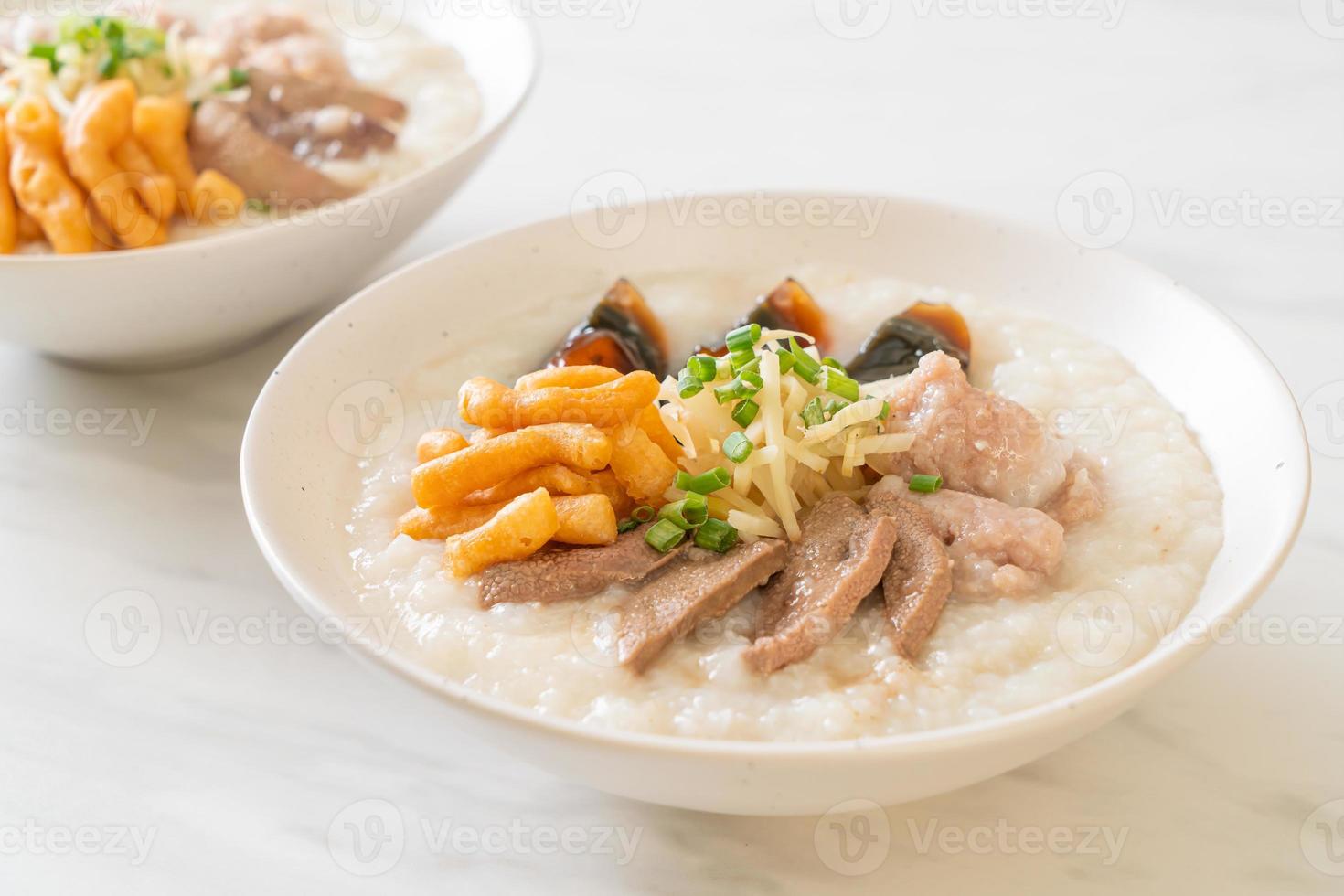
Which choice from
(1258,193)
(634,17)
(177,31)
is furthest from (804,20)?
(177,31)

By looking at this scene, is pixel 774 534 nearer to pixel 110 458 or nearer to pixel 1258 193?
pixel 110 458

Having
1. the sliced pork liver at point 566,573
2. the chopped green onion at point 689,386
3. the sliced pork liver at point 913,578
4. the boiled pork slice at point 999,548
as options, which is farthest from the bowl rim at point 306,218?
the boiled pork slice at point 999,548

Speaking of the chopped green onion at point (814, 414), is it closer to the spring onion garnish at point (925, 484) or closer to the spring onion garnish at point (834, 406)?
the spring onion garnish at point (834, 406)

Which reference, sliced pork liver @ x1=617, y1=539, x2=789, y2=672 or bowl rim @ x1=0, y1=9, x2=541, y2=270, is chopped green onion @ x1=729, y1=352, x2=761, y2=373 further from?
bowl rim @ x1=0, y1=9, x2=541, y2=270

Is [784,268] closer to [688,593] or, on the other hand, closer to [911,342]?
[911,342]

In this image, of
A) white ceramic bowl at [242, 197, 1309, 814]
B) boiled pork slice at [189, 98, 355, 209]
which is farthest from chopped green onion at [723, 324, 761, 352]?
boiled pork slice at [189, 98, 355, 209]
